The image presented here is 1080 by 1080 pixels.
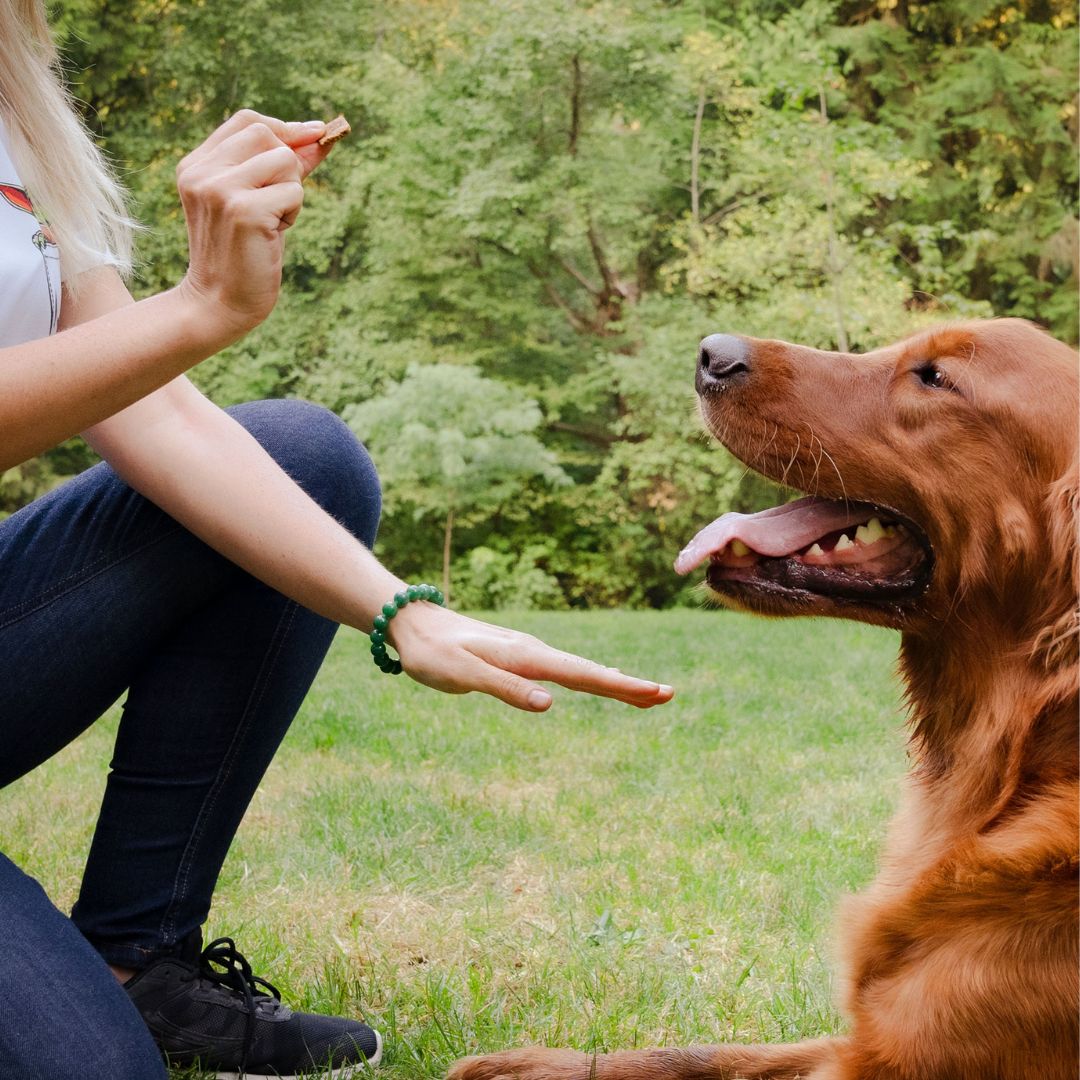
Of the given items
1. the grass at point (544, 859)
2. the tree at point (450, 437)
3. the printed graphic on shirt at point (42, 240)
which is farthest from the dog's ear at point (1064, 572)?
the tree at point (450, 437)

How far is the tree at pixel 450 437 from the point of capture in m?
15.0

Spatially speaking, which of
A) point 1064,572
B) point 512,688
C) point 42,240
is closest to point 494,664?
point 512,688

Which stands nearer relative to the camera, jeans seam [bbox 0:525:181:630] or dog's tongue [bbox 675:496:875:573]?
jeans seam [bbox 0:525:181:630]

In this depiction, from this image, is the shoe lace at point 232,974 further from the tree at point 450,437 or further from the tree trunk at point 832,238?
the tree at point 450,437

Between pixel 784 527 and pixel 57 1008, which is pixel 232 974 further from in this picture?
pixel 784 527

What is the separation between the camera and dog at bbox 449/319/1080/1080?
1468 mm

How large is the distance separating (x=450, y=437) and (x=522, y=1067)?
1314cm

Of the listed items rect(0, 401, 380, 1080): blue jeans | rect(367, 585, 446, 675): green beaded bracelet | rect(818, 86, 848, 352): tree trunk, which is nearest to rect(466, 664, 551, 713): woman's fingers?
rect(367, 585, 446, 675): green beaded bracelet

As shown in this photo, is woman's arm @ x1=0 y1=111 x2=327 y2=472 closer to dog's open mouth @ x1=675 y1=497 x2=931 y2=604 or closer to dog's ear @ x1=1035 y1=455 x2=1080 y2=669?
dog's open mouth @ x1=675 y1=497 x2=931 y2=604

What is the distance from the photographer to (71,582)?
1.75 meters

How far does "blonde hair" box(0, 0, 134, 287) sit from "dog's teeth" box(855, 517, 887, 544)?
126cm

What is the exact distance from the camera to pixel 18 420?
1377 mm

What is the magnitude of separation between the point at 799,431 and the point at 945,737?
51cm

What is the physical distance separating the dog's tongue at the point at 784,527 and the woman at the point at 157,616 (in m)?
0.48
